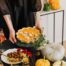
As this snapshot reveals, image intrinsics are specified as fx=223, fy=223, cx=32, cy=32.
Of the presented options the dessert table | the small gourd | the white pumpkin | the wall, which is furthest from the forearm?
the wall

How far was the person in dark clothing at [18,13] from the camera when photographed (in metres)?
1.56

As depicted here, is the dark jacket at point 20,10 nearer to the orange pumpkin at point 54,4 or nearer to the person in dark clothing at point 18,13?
the person in dark clothing at point 18,13

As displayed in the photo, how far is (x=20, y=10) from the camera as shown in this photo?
5.53 feet

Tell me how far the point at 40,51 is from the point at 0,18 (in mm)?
586

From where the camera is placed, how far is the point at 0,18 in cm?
175

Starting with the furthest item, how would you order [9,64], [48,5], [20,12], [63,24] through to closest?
[63,24] < [48,5] < [20,12] < [9,64]

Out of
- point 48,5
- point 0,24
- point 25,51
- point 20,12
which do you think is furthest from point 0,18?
point 48,5

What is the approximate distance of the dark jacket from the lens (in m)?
1.55

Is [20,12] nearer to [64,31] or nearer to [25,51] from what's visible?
[25,51]

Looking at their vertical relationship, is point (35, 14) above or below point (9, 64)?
above

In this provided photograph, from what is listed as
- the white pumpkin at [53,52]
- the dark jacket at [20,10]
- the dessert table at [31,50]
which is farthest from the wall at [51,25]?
the white pumpkin at [53,52]

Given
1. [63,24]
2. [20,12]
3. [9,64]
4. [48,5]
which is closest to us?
[9,64]

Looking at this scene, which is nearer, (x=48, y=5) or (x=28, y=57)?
(x=28, y=57)

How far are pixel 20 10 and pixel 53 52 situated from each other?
1.89 feet
